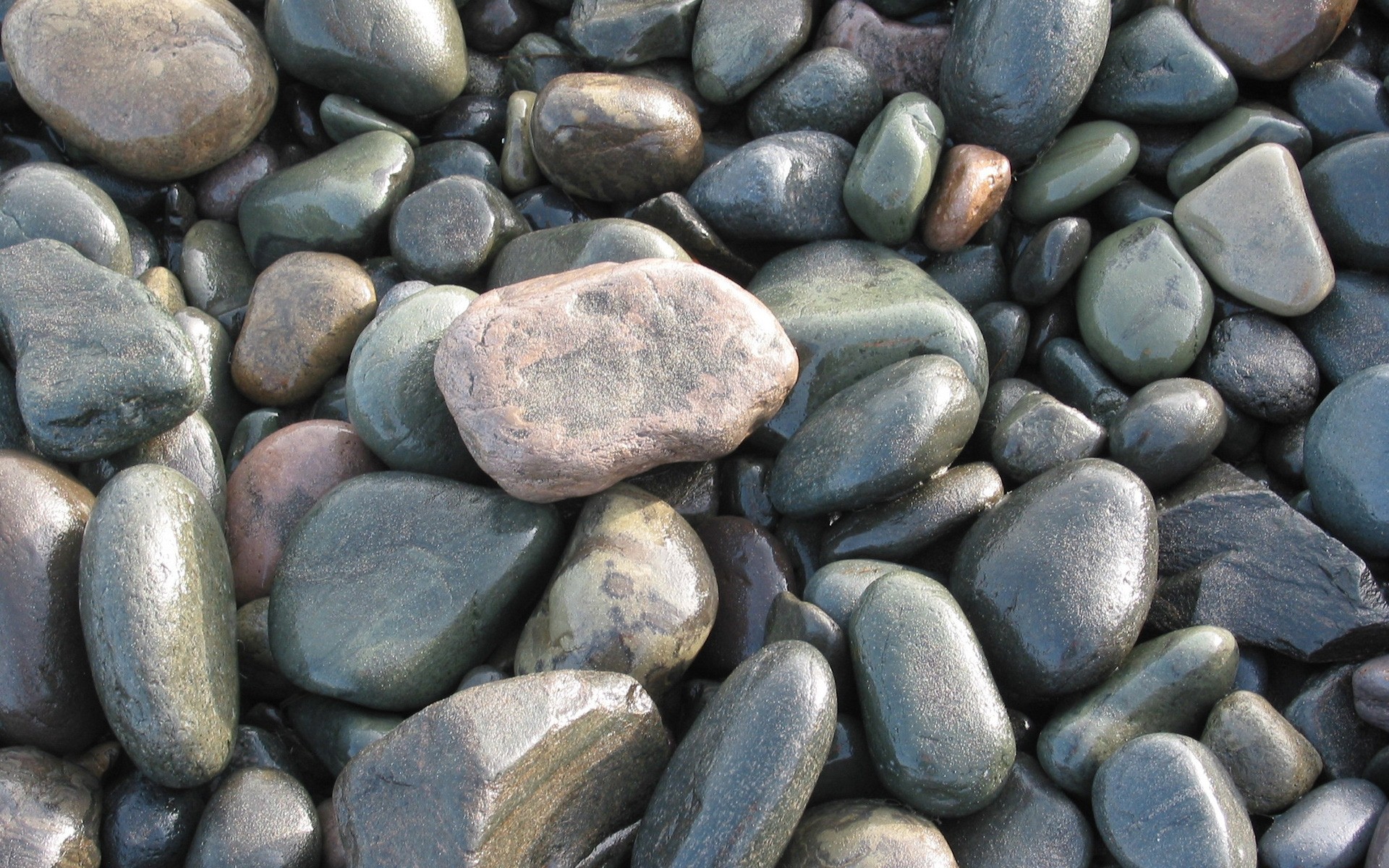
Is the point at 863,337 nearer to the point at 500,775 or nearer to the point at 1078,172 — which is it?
the point at 1078,172

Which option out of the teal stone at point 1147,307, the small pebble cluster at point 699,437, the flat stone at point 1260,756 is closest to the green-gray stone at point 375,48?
→ the small pebble cluster at point 699,437

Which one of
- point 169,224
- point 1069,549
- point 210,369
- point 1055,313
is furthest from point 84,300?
point 1055,313

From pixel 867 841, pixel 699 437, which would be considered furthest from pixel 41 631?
pixel 867 841

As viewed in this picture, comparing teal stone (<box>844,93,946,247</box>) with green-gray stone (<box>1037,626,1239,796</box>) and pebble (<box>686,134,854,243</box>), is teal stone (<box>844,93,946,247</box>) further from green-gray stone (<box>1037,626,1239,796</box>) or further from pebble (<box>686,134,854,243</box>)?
green-gray stone (<box>1037,626,1239,796</box>)

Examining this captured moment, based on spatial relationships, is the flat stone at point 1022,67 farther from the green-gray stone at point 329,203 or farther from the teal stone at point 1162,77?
the green-gray stone at point 329,203

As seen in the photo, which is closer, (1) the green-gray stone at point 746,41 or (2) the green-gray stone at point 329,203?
(2) the green-gray stone at point 329,203
